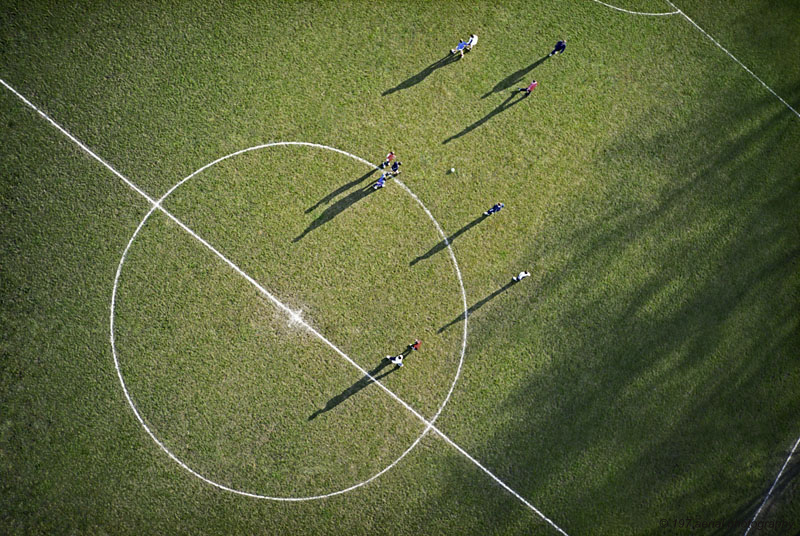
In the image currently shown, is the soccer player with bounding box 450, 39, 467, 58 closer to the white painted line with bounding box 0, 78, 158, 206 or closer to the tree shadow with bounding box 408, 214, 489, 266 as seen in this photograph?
the tree shadow with bounding box 408, 214, 489, 266

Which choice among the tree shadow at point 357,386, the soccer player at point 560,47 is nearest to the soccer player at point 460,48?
the soccer player at point 560,47

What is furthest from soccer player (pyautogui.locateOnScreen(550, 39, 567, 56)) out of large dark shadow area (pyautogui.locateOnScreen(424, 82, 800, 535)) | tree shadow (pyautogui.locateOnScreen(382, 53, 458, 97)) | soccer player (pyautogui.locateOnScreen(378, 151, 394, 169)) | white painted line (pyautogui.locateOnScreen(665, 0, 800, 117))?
soccer player (pyautogui.locateOnScreen(378, 151, 394, 169))

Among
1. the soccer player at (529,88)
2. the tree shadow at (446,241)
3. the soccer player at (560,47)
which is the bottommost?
the tree shadow at (446,241)

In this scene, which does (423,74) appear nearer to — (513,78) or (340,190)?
(513,78)

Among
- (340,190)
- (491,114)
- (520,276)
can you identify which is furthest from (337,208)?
(520,276)

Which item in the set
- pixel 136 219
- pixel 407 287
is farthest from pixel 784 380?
pixel 136 219

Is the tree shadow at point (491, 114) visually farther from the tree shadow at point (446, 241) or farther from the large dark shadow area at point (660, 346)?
the large dark shadow area at point (660, 346)

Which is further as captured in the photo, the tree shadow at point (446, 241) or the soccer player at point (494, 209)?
the tree shadow at point (446, 241)
